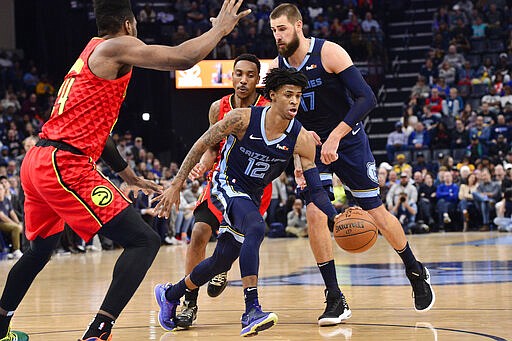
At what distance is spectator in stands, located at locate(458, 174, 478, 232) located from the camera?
19.3 meters

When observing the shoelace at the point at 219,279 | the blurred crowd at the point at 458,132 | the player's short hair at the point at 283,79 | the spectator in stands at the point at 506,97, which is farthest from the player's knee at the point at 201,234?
the spectator in stands at the point at 506,97

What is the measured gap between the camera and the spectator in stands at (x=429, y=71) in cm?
2421

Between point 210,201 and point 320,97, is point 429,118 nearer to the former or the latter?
point 320,97

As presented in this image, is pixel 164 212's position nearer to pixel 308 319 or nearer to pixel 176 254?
pixel 308 319

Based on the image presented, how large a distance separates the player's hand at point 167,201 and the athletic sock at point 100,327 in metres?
0.71

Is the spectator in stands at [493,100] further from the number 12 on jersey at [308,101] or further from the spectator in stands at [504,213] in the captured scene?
the number 12 on jersey at [308,101]

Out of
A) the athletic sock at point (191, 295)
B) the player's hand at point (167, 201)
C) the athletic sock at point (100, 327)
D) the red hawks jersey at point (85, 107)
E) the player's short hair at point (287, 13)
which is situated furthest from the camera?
Answer: the player's short hair at point (287, 13)

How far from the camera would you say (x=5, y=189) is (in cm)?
1559

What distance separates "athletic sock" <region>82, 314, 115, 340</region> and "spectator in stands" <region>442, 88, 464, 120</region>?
60.1 ft

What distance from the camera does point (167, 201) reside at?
5309 mm

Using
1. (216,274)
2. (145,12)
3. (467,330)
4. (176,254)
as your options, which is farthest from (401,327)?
(145,12)

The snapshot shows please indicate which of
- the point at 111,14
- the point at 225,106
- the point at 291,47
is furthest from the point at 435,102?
the point at 111,14

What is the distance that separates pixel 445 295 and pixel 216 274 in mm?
2295

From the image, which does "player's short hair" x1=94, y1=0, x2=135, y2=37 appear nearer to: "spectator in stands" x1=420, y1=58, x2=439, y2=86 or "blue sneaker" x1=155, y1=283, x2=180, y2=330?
"blue sneaker" x1=155, y1=283, x2=180, y2=330
